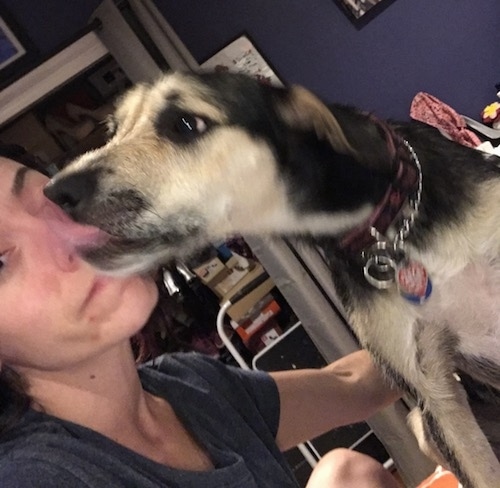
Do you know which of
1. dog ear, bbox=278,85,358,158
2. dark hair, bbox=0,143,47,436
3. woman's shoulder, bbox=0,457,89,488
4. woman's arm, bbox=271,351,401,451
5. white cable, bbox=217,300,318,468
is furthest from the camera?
white cable, bbox=217,300,318,468

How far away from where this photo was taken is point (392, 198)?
129cm

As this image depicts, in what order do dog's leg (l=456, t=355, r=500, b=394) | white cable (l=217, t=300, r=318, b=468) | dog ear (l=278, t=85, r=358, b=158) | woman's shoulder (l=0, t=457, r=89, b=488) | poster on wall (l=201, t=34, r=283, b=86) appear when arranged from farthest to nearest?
poster on wall (l=201, t=34, r=283, b=86)
white cable (l=217, t=300, r=318, b=468)
dog's leg (l=456, t=355, r=500, b=394)
dog ear (l=278, t=85, r=358, b=158)
woman's shoulder (l=0, t=457, r=89, b=488)

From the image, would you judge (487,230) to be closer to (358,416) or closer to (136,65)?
(358,416)

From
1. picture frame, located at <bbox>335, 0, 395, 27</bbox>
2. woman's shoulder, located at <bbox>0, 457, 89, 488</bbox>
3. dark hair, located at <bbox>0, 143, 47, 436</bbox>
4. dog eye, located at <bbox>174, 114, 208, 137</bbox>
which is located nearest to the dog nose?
dog eye, located at <bbox>174, 114, 208, 137</bbox>

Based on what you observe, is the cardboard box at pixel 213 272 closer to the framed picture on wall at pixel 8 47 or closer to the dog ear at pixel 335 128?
the framed picture on wall at pixel 8 47

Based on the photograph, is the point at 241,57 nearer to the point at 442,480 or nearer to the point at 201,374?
the point at 201,374

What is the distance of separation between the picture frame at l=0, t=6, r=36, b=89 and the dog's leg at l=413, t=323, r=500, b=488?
264 centimetres

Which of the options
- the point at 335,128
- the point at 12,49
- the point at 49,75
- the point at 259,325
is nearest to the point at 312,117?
the point at 335,128

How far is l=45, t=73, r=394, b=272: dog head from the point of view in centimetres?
121

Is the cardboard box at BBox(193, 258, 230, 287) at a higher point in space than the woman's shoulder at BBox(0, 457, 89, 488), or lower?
lower

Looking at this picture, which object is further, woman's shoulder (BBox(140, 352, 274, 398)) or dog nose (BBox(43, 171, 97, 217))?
woman's shoulder (BBox(140, 352, 274, 398))

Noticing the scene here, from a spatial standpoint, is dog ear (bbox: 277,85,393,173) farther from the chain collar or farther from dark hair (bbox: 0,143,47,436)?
dark hair (bbox: 0,143,47,436)

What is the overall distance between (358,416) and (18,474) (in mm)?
924

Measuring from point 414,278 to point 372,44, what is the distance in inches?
107
